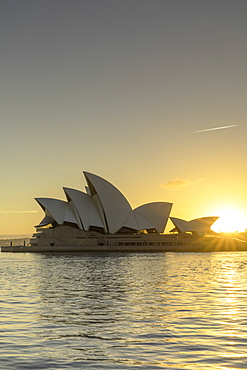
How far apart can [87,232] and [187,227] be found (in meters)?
27.6

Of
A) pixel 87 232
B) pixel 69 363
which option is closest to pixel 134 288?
pixel 69 363

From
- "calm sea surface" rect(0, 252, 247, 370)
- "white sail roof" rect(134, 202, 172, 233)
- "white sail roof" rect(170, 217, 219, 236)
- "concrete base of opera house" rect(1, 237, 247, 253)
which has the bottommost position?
"calm sea surface" rect(0, 252, 247, 370)

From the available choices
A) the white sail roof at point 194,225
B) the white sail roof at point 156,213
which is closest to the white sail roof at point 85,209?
the white sail roof at point 156,213

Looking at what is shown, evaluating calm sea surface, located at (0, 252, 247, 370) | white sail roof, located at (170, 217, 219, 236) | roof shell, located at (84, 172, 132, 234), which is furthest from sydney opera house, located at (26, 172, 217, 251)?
calm sea surface, located at (0, 252, 247, 370)

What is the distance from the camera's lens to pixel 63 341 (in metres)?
10.9

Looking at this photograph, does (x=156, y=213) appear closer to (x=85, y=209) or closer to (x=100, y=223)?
(x=100, y=223)

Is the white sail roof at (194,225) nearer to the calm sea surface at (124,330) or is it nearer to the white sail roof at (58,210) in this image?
the white sail roof at (58,210)

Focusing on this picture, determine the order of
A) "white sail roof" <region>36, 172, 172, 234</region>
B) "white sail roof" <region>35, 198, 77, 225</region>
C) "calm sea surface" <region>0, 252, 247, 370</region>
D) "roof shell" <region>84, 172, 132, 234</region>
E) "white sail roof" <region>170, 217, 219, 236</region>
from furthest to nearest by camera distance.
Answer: "white sail roof" <region>170, 217, 219, 236</region>
"white sail roof" <region>35, 198, 77, 225</region>
"white sail roof" <region>36, 172, 172, 234</region>
"roof shell" <region>84, 172, 132, 234</region>
"calm sea surface" <region>0, 252, 247, 370</region>

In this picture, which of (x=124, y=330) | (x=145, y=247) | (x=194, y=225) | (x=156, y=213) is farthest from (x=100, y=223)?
(x=124, y=330)

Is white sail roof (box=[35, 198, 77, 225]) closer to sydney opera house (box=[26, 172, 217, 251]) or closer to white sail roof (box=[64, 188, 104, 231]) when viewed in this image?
sydney opera house (box=[26, 172, 217, 251])

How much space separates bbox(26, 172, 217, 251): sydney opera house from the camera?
309 ft

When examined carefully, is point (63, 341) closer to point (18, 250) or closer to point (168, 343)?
point (168, 343)

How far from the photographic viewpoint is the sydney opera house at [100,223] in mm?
94250

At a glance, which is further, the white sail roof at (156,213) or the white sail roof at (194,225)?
the white sail roof at (194,225)
